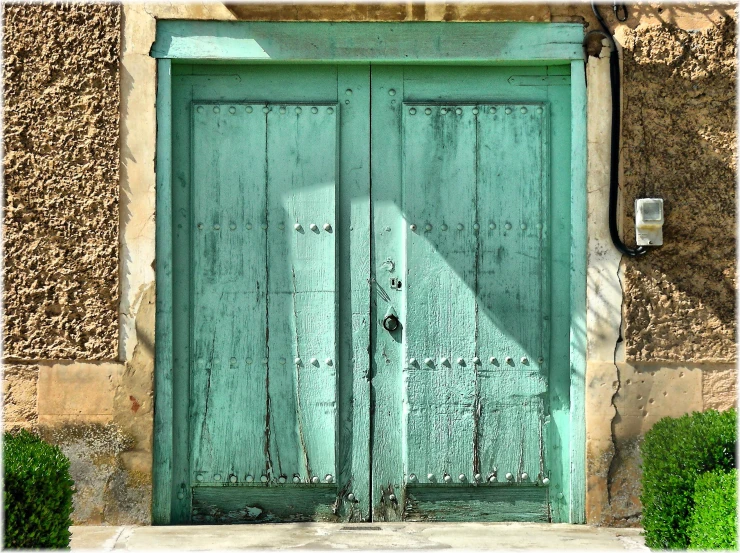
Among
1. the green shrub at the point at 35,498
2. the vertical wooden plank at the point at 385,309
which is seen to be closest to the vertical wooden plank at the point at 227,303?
the vertical wooden plank at the point at 385,309

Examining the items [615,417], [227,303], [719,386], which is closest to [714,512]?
[615,417]

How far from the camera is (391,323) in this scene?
467 cm

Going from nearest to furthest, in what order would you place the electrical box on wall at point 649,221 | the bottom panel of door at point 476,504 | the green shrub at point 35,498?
the green shrub at point 35,498 → the electrical box on wall at point 649,221 → the bottom panel of door at point 476,504

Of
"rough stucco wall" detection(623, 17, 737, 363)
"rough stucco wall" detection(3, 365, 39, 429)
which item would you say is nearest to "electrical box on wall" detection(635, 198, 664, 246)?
"rough stucco wall" detection(623, 17, 737, 363)

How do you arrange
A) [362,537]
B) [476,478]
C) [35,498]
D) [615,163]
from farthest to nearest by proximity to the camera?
[476,478]
[615,163]
[362,537]
[35,498]

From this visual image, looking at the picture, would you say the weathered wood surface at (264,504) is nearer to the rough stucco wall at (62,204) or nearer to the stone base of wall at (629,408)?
the rough stucco wall at (62,204)

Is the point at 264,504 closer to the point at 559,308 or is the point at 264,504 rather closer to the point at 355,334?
the point at 355,334

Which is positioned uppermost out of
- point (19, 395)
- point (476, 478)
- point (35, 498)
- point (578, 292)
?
point (578, 292)

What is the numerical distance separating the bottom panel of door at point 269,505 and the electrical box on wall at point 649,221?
196cm

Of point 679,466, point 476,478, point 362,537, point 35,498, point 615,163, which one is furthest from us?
point 476,478

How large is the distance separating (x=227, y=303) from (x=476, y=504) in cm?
161

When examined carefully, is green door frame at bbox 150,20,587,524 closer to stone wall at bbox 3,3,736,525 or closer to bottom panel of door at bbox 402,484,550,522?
stone wall at bbox 3,3,736,525

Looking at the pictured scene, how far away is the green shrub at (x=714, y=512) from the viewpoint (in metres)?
3.58

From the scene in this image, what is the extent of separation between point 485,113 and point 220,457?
2190mm
